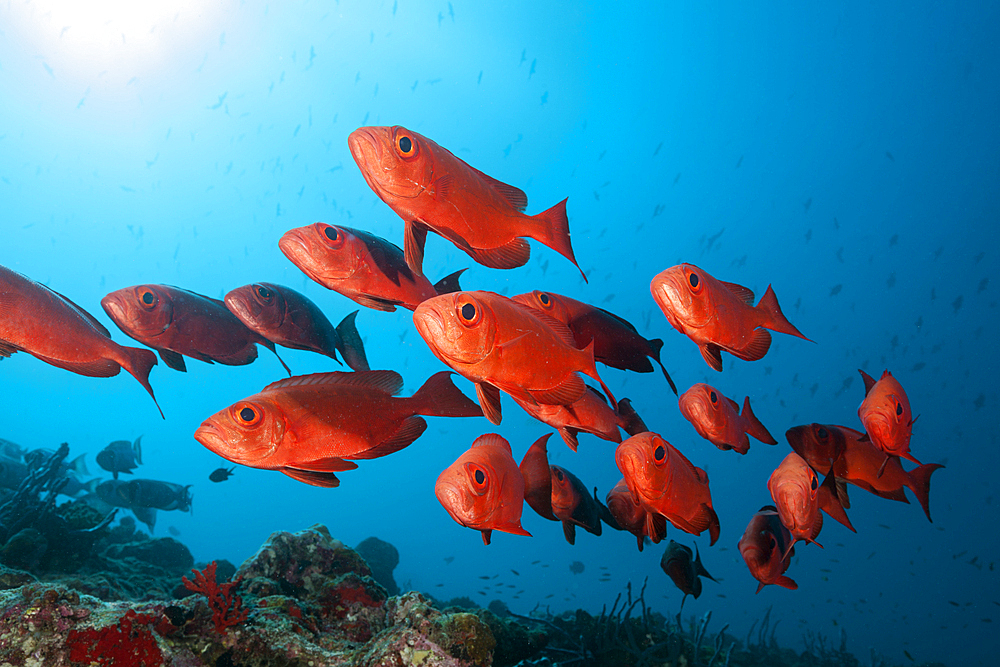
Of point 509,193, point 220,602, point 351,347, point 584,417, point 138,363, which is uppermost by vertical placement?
point 509,193

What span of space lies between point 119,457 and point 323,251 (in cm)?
1322

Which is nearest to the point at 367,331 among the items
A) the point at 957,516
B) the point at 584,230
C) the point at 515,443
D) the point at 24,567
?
the point at 515,443

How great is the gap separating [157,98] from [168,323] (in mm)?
66634

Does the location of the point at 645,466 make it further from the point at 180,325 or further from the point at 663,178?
the point at 663,178

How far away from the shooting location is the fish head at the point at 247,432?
5.99 ft

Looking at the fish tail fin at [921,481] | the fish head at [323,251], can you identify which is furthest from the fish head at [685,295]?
the fish tail fin at [921,481]

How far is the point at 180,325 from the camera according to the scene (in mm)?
2553

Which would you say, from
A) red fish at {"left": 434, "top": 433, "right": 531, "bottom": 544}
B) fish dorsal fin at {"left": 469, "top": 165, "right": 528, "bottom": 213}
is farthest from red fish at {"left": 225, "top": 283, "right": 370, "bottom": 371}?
fish dorsal fin at {"left": 469, "top": 165, "right": 528, "bottom": 213}

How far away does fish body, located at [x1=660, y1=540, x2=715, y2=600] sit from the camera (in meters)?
3.29

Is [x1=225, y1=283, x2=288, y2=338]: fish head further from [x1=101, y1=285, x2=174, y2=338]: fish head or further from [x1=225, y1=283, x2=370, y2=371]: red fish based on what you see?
[x1=101, y1=285, x2=174, y2=338]: fish head

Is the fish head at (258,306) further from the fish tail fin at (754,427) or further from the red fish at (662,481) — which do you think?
the fish tail fin at (754,427)

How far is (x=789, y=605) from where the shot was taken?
167ft

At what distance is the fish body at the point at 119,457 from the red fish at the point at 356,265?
12501mm

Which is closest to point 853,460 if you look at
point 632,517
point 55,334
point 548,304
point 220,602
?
point 632,517
